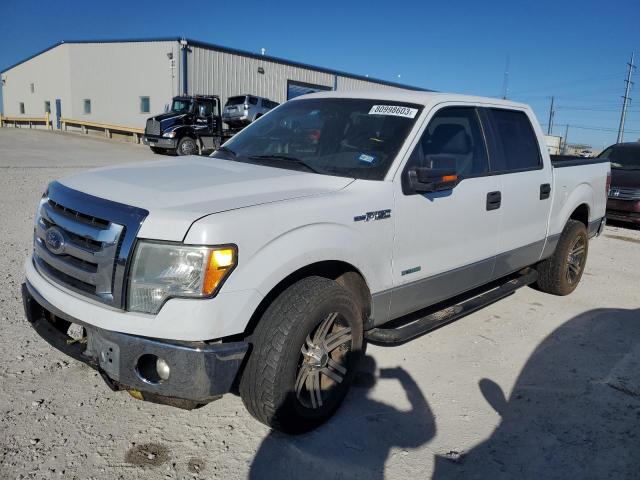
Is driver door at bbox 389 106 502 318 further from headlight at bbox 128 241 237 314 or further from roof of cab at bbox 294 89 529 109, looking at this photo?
headlight at bbox 128 241 237 314

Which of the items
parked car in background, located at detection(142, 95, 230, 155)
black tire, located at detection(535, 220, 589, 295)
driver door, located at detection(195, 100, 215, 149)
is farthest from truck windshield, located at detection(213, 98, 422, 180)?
driver door, located at detection(195, 100, 215, 149)

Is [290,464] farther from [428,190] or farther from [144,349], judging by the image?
[428,190]

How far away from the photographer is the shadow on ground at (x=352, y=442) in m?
2.78

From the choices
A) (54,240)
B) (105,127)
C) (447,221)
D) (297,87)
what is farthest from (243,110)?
(54,240)

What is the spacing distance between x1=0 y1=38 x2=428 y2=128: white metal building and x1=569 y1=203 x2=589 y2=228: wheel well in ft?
80.9

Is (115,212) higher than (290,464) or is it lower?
higher

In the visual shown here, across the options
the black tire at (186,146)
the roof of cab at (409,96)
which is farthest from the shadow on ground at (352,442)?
the black tire at (186,146)

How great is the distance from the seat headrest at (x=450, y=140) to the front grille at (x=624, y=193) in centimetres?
777

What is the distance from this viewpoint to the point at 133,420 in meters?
3.12

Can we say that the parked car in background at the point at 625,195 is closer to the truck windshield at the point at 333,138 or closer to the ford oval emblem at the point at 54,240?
the truck windshield at the point at 333,138

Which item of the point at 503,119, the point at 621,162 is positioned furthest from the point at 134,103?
the point at 503,119

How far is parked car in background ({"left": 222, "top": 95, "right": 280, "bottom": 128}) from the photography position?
25.0 metres

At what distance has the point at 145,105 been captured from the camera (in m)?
29.9

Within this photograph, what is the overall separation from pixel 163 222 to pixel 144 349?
1.94ft
